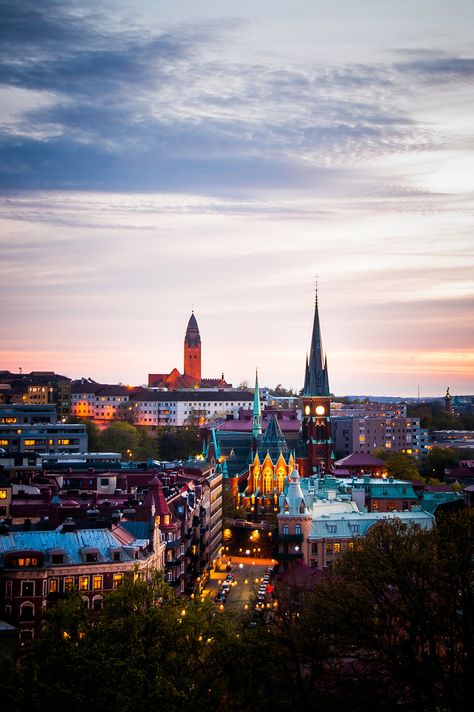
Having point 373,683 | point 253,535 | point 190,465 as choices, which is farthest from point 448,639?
point 190,465

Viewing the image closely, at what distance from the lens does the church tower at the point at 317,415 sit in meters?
164

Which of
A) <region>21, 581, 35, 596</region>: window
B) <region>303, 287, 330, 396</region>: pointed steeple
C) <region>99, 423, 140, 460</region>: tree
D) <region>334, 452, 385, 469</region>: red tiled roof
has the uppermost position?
<region>303, 287, 330, 396</region>: pointed steeple

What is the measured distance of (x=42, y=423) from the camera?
576 ft

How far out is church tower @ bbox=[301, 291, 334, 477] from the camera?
538ft

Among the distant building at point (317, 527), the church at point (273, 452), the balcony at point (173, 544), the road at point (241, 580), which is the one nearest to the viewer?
the balcony at point (173, 544)

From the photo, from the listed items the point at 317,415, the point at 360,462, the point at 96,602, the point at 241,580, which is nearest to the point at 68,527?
the point at 96,602

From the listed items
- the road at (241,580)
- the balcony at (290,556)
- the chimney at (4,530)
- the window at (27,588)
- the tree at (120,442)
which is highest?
the tree at (120,442)

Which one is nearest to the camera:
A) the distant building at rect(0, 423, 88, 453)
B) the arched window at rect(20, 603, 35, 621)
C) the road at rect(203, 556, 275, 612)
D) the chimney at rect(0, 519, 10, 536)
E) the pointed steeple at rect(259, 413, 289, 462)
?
the arched window at rect(20, 603, 35, 621)

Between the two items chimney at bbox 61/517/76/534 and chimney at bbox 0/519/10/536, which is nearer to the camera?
chimney at bbox 0/519/10/536

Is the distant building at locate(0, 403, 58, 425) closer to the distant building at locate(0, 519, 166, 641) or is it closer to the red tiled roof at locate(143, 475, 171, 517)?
the red tiled roof at locate(143, 475, 171, 517)

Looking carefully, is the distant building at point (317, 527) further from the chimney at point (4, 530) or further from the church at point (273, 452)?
the church at point (273, 452)

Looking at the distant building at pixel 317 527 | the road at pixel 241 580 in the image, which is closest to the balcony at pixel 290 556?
the distant building at pixel 317 527

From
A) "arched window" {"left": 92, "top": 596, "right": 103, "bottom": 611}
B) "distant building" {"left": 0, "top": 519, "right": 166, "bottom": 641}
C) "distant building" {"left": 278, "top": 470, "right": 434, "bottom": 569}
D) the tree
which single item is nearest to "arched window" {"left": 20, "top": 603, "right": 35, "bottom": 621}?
"distant building" {"left": 0, "top": 519, "right": 166, "bottom": 641}

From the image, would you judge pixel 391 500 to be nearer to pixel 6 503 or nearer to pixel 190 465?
pixel 190 465
